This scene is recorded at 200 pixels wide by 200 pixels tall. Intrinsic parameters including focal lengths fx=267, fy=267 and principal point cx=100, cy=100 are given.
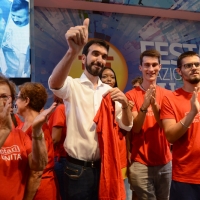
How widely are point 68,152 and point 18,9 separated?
1606 mm

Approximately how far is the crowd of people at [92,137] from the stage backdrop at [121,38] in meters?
1.76

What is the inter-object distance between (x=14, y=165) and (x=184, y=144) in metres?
1.04

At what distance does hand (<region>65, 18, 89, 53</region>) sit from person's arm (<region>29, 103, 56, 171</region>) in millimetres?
319

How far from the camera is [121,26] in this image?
12.3 ft

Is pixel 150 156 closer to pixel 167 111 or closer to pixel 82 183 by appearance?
pixel 167 111

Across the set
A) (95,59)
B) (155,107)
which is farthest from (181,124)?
(95,59)

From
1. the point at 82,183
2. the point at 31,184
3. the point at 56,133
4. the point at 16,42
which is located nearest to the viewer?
the point at 31,184

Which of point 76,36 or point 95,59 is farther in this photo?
point 95,59

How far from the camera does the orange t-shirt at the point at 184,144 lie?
5.41ft

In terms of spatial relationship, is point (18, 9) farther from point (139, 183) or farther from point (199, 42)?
point (199, 42)

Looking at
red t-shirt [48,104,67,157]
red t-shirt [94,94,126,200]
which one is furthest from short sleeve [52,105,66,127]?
red t-shirt [94,94,126,200]

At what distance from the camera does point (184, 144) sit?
1690 mm

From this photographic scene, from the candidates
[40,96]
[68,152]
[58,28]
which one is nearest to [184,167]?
[68,152]

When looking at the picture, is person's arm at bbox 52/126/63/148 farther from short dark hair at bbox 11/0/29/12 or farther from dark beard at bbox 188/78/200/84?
short dark hair at bbox 11/0/29/12
